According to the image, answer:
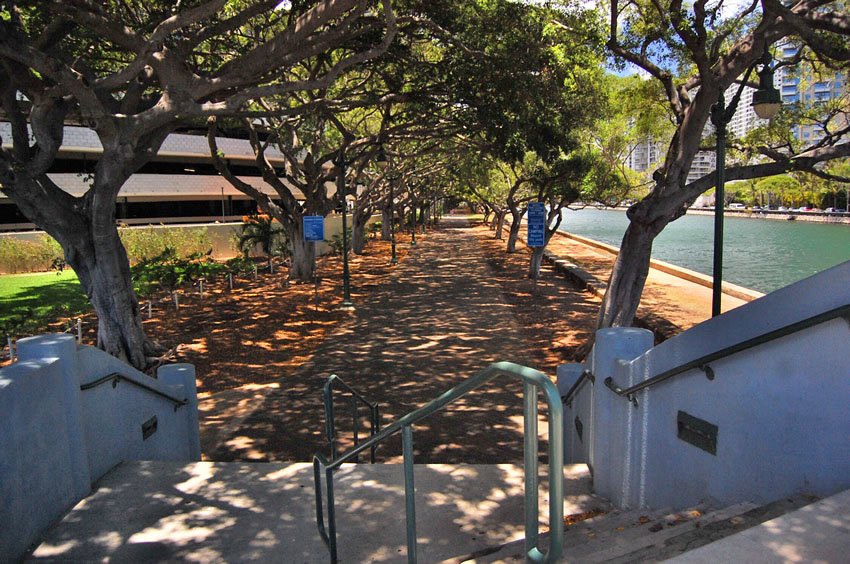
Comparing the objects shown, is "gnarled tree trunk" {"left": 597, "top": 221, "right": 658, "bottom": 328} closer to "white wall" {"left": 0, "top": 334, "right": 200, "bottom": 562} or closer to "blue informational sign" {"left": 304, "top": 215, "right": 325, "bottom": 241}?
"blue informational sign" {"left": 304, "top": 215, "right": 325, "bottom": 241}

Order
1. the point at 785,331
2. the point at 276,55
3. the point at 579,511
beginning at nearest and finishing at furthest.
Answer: the point at 785,331 → the point at 579,511 → the point at 276,55

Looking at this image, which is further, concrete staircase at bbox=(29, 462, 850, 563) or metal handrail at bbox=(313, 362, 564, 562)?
concrete staircase at bbox=(29, 462, 850, 563)

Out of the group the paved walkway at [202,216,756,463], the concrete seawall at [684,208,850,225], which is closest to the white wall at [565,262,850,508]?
the paved walkway at [202,216,756,463]

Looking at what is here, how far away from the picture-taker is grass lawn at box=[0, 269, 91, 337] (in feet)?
42.5

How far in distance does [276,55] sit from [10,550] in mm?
6225

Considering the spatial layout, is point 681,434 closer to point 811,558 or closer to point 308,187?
point 811,558

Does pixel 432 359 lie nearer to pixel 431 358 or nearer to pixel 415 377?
pixel 431 358

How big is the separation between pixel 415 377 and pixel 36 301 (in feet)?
41.2

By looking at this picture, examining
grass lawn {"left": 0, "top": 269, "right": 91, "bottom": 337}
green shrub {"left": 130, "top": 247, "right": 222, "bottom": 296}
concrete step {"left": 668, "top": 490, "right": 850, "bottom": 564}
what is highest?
concrete step {"left": 668, "top": 490, "right": 850, "bottom": 564}

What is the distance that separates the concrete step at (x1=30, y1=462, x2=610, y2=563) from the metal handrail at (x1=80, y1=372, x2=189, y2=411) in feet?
2.20

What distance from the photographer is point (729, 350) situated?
10.7 feet

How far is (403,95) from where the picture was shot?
13820 mm

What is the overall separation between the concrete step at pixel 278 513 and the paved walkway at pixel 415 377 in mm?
1527

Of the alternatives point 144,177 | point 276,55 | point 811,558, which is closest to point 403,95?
point 276,55
